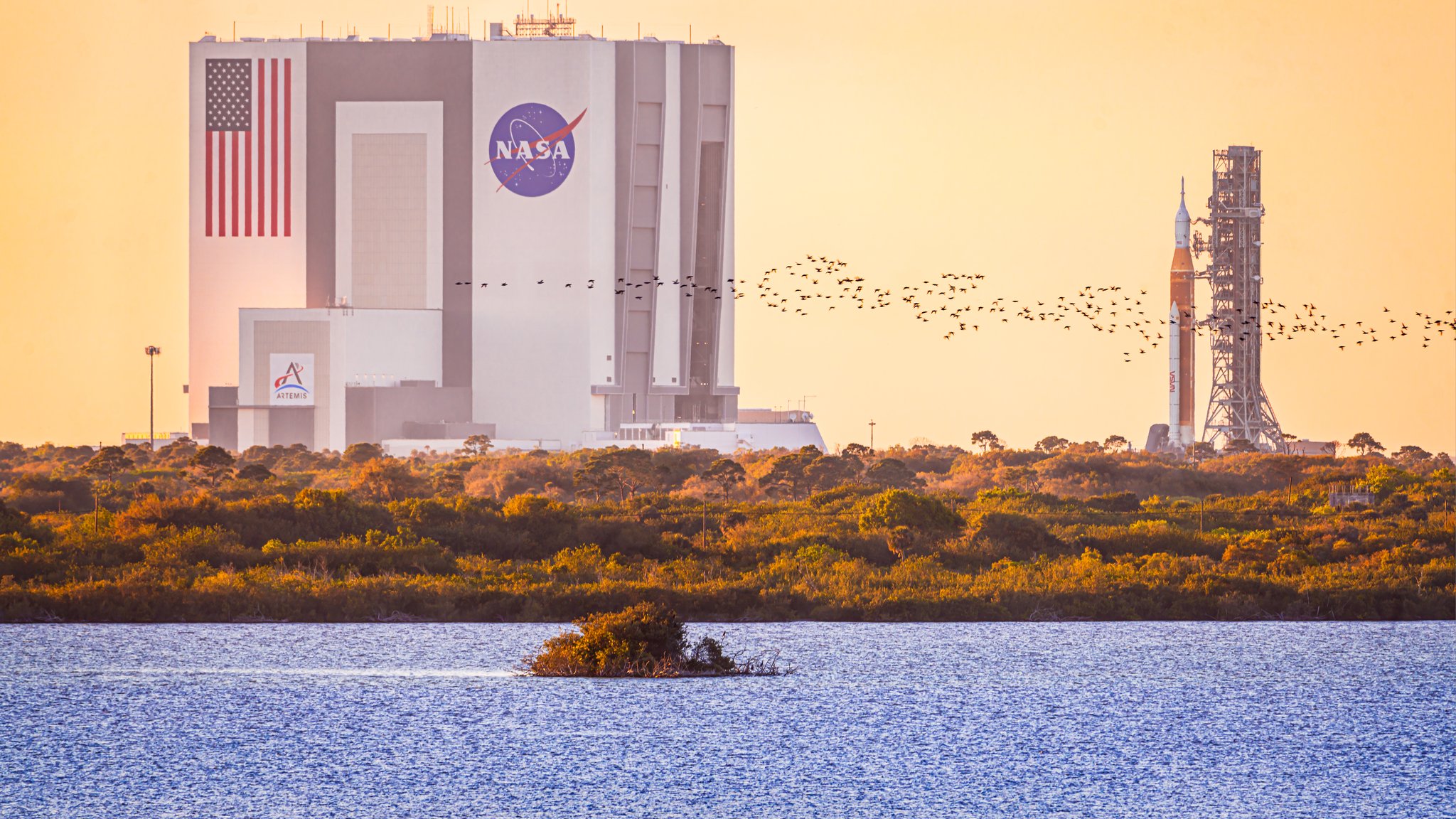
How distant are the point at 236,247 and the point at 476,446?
54.8 feet

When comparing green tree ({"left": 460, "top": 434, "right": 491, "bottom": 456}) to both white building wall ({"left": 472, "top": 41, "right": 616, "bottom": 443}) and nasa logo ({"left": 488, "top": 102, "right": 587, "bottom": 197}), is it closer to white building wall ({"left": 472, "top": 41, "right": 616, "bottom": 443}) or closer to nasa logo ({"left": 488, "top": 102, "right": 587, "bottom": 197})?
white building wall ({"left": 472, "top": 41, "right": 616, "bottom": 443})

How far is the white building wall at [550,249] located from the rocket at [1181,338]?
27952 millimetres

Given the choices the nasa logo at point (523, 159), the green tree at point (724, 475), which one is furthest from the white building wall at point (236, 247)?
the green tree at point (724, 475)

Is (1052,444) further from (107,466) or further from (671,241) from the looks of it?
(107,466)

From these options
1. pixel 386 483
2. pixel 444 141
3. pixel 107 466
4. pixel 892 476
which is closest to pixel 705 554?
pixel 386 483

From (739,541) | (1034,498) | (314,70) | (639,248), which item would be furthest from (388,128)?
(739,541)

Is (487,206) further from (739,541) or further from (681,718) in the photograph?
(681,718)

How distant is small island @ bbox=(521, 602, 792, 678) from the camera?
21.1 metres

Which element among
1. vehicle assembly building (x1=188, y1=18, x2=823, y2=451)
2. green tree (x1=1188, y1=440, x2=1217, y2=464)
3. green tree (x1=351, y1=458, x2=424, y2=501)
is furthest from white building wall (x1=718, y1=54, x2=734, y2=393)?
→ green tree (x1=351, y1=458, x2=424, y2=501)

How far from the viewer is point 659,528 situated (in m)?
39.8

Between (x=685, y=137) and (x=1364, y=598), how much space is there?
59.0 meters

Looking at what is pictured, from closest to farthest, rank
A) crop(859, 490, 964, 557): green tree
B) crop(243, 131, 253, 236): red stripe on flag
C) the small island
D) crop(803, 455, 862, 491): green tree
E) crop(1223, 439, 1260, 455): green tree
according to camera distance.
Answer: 1. the small island
2. crop(859, 490, 964, 557): green tree
3. crop(803, 455, 862, 491): green tree
4. crop(1223, 439, 1260, 455): green tree
5. crop(243, 131, 253, 236): red stripe on flag

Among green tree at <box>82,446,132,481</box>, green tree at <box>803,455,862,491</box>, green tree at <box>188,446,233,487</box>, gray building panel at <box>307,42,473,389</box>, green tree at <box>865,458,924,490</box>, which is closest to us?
green tree at <box>188,446,233,487</box>

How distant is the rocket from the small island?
6886 centimetres
